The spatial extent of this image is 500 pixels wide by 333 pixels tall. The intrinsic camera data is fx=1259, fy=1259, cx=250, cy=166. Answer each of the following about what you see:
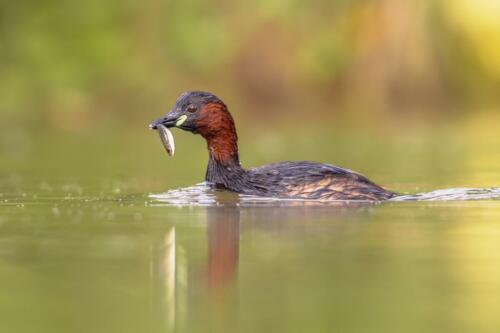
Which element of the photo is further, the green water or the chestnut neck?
the chestnut neck

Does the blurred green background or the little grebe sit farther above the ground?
the blurred green background

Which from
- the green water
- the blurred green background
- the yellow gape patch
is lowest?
the green water

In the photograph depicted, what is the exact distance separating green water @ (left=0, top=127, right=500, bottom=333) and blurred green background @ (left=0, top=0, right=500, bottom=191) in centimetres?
1426

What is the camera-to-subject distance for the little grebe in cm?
1161

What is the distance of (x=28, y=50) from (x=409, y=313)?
26.0m

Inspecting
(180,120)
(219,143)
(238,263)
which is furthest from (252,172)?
(238,263)

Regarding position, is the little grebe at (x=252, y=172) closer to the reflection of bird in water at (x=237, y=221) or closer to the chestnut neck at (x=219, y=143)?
the chestnut neck at (x=219, y=143)

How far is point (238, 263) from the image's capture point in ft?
25.2

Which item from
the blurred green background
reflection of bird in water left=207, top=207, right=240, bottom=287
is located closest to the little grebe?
reflection of bird in water left=207, top=207, right=240, bottom=287

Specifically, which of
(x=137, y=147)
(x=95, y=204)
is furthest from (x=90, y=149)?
(x=95, y=204)

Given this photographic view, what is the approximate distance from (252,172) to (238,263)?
14.8ft

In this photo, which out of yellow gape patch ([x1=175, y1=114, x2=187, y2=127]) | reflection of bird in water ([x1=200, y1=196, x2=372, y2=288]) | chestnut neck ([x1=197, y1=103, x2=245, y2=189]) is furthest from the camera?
chestnut neck ([x1=197, y1=103, x2=245, y2=189])

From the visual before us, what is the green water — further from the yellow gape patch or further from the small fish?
the yellow gape patch

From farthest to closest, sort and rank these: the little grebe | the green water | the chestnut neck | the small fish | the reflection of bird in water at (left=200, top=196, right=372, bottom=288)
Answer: the chestnut neck < the small fish < the little grebe < the reflection of bird in water at (left=200, top=196, right=372, bottom=288) < the green water
